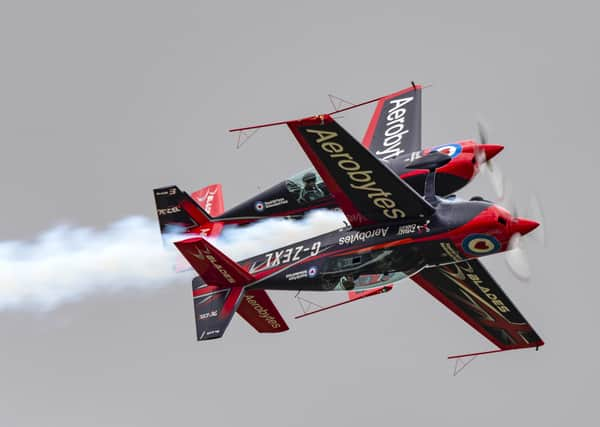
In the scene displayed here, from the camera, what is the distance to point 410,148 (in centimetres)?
4966

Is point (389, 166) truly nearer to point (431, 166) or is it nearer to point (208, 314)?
point (431, 166)

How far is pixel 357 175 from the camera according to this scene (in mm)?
41094

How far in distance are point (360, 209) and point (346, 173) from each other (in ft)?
5.33

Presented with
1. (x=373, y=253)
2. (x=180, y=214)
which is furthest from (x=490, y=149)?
(x=180, y=214)

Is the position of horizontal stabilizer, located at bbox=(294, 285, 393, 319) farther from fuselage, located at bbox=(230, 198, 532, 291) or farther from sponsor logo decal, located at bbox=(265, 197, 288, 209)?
sponsor logo decal, located at bbox=(265, 197, 288, 209)

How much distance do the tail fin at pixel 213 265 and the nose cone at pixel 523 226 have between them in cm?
925

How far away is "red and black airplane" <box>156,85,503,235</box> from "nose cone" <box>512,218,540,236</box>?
3.30 m

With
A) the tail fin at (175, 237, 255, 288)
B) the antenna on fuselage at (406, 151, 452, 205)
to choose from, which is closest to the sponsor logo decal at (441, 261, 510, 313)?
the antenna on fuselage at (406, 151, 452, 205)

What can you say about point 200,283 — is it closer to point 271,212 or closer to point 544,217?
point 271,212

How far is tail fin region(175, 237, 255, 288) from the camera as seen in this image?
44625mm

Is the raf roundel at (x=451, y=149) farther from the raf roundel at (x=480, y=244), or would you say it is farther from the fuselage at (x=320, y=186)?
the raf roundel at (x=480, y=244)

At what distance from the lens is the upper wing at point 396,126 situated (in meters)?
50.1

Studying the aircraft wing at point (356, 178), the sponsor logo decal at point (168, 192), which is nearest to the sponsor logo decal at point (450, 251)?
Answer: the aircraft wing at point (356, 178)

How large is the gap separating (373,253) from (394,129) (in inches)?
383
